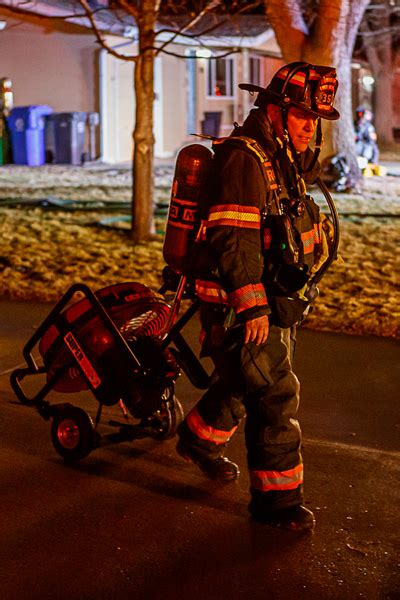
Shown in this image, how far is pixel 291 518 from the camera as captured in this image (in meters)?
4.06

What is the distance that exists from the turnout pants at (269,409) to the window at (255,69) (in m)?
30.6

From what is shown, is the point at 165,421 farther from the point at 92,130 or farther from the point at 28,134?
the point at 92,130

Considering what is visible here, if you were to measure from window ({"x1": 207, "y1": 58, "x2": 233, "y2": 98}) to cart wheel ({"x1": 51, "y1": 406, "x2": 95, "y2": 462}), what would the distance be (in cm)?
2829

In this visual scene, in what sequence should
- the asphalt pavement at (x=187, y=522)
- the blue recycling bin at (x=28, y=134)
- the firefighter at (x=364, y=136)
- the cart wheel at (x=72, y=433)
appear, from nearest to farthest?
the asphalt pavement at (x=187, y=522), the cart wheel at (x=72, y=433), the firefighter at (x=364, y=136), the blue recycling bin at (x=28, y=134)

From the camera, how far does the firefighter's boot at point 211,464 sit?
4516mm

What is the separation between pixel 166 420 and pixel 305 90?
1874 millimetres

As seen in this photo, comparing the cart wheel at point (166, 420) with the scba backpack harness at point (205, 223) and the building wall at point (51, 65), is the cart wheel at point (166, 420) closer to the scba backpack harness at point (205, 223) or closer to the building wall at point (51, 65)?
the scba backpack harness at point (205, 223)

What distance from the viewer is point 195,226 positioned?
404 cm

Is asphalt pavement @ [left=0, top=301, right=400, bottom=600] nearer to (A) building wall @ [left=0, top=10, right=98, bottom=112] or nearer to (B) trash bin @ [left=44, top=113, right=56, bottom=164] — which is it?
(B) trash bin @ [left=44, top=113, right=56, bottom=164]

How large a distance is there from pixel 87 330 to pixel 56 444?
641 millimetres

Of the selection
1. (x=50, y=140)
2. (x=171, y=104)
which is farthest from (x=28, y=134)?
(x=171, y=104)

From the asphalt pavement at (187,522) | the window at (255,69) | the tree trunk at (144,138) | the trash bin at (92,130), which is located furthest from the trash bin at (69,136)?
the asphalt pavement at (187,522)

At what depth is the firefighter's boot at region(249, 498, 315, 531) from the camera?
13.3 ft

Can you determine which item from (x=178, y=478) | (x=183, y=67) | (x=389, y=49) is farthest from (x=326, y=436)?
(x=389, y=49)
